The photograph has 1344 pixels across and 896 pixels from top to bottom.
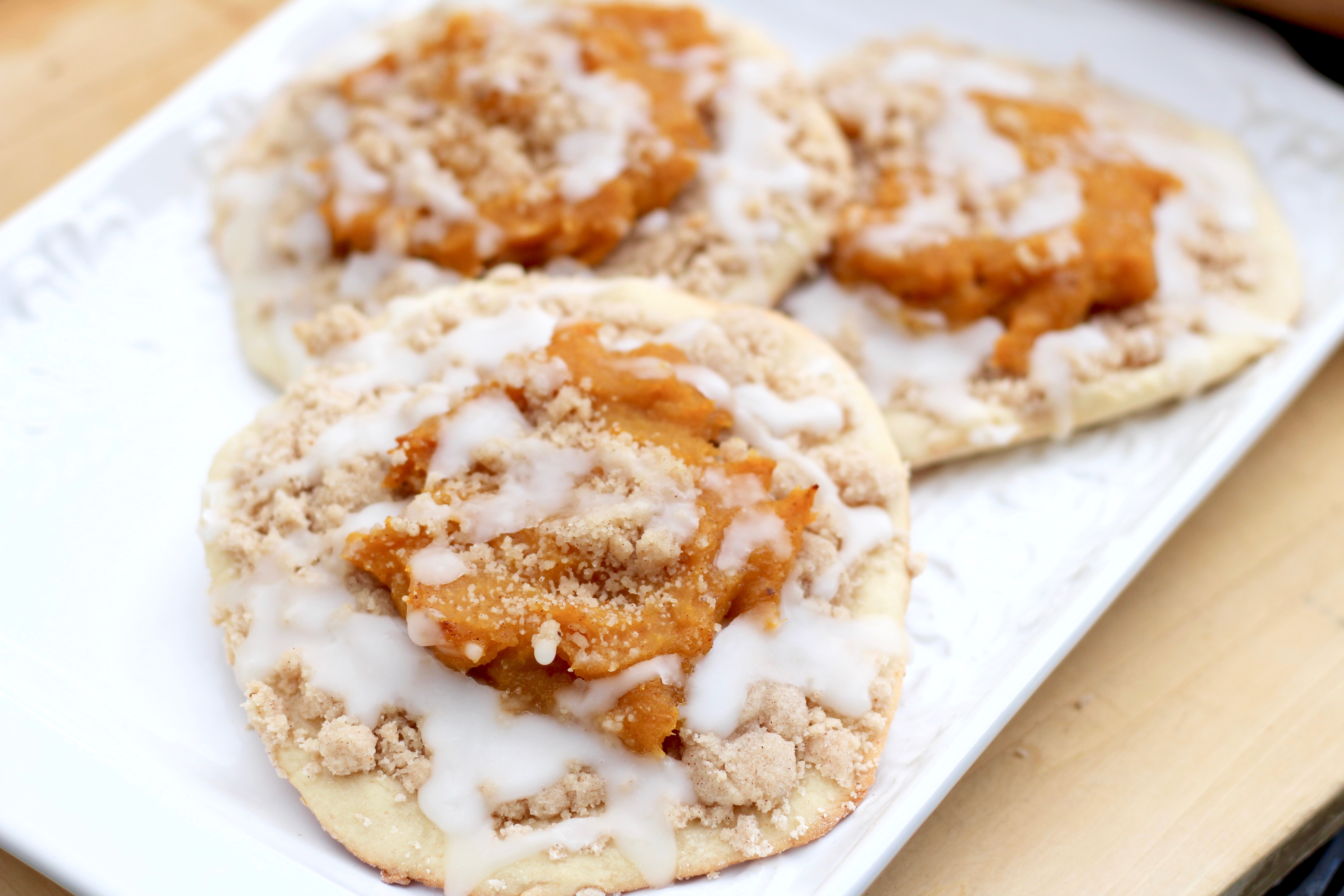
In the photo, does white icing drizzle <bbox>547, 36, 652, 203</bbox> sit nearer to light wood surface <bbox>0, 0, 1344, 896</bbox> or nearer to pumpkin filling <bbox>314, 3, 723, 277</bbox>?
pumpkin filling <bbox>314, 3, 723, 277</bbox>

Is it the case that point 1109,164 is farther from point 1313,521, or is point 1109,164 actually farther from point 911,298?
point 1313,521

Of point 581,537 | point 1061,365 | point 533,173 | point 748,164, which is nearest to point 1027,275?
point 1061,365

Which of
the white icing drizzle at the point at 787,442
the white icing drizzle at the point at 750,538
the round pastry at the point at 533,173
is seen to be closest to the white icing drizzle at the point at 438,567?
the white icing drizzle at the point at 750,538

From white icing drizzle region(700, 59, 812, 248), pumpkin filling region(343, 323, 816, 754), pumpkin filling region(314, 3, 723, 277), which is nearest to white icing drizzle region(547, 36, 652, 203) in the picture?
pumpkin filling region(314, 3, 723, 277)

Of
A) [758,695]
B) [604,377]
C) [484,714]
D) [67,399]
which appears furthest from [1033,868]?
[67,399]

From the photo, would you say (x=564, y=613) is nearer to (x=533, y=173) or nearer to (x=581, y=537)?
(x=581, y=537)
